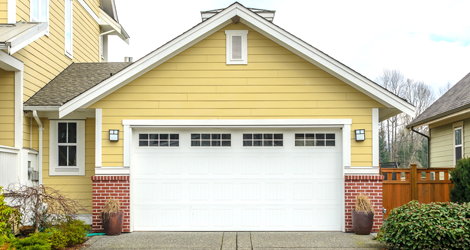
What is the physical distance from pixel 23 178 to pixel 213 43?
5279 mm

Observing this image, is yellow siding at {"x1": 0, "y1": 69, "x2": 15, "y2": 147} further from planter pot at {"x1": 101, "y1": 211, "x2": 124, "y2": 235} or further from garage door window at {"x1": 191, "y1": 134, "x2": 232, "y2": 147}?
garage door window at {"x1": 191, "y1": 134, "x2": 232, "y2": 147}

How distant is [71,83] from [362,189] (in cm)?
798

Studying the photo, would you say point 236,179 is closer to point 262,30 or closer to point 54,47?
point 262,30

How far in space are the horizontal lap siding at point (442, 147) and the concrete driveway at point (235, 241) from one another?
20.8 feet

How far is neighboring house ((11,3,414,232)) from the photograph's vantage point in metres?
8.52

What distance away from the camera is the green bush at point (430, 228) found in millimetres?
6344

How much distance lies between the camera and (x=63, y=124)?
9.67 metres

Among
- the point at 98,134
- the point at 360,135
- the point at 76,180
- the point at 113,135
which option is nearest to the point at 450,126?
the point at 360,135

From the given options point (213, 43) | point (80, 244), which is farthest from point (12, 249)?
point (213, 43)

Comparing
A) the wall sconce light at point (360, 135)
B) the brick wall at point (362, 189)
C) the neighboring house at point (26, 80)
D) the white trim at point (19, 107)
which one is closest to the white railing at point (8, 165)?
the neighboring house at point (26, 80)

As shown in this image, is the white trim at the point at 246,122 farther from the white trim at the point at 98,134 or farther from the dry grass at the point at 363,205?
the dry grass at the point at 363,205

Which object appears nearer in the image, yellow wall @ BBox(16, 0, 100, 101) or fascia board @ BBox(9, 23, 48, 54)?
fascia board @ BBox(9, 23, 48, 54)

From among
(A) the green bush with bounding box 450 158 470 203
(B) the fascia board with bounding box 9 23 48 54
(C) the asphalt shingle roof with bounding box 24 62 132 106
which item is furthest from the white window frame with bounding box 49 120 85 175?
(A) the green bush with bounding box 450 158 470 203

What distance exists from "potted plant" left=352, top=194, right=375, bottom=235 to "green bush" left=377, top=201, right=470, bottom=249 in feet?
3.61
